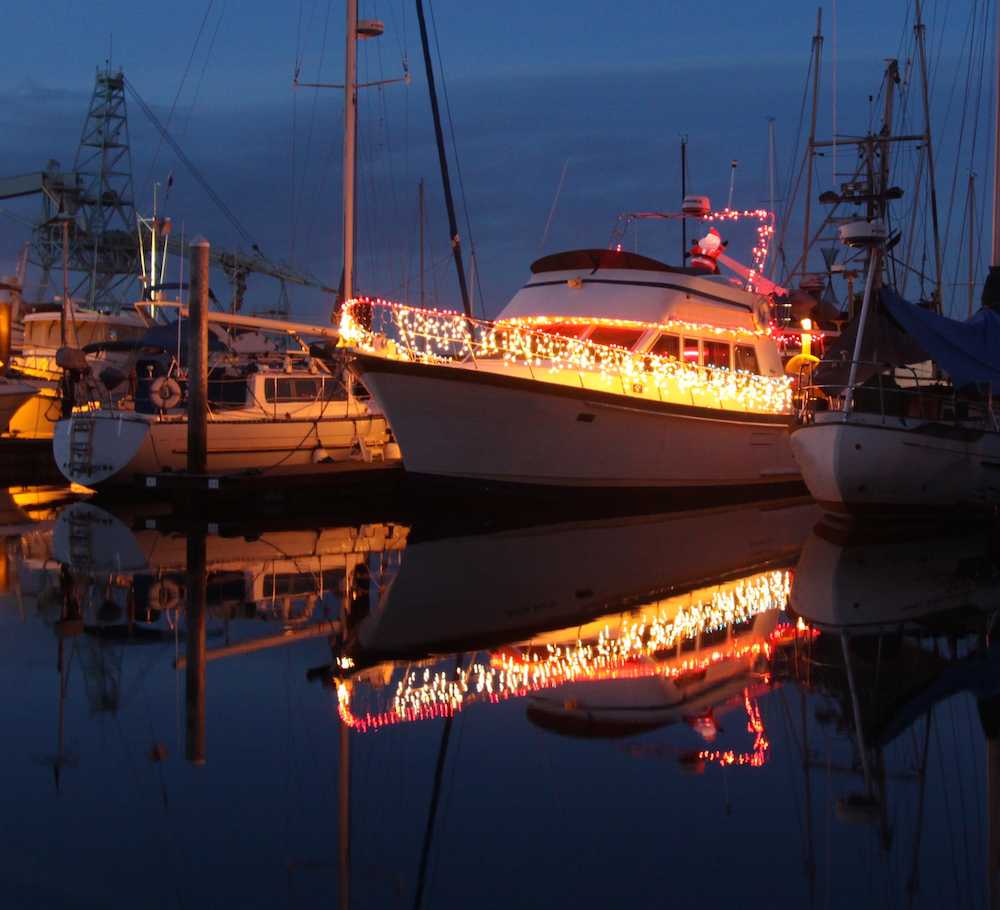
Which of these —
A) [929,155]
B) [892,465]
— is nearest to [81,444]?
[892,465]

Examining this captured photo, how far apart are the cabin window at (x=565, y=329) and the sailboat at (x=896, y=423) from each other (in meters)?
3.45

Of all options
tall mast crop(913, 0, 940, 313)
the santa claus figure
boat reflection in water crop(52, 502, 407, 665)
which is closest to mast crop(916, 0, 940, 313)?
tall mast crop(913, 0, 940, 313)

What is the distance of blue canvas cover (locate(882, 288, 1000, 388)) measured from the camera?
46.8 ft

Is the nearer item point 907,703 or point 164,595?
point 907,703

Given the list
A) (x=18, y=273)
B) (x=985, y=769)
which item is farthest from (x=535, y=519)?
(x=18, y=273)

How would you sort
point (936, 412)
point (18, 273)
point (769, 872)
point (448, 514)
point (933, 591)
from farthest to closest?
1. point (18, 273)
2. point (936, 412)
3. point (448, 514)
4. point (933, 591)
5. point (769, 872)

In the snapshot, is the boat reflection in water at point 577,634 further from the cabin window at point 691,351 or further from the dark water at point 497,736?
the cabin window at point 691,351

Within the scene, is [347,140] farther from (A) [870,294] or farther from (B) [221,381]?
(A) [870,294]

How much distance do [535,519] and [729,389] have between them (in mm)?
4324

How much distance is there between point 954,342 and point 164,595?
10.7 meters

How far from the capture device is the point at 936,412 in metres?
18.4

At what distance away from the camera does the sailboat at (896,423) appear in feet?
45.2

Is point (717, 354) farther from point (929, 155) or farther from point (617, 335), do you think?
point (929, 155)

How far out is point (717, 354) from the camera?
1792 cm
